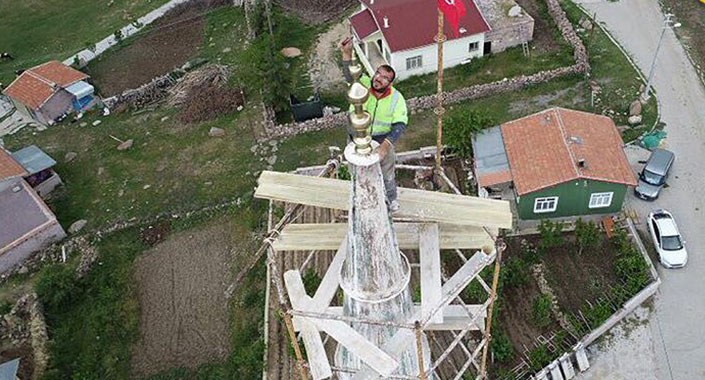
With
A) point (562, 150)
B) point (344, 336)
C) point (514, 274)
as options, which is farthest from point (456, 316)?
point (562, 150)

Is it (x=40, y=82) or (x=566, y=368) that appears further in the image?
(x=40, y=82)

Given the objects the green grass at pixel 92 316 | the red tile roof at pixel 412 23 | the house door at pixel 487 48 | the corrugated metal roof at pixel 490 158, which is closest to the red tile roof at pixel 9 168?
the green grass at pixel 92 316

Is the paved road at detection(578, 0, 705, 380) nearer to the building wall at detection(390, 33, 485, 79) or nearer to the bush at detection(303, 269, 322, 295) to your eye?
the building wall at detection(390, 33, 485, 79)

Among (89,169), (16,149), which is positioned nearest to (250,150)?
(89,169)

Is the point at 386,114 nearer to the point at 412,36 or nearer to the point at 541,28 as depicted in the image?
the point at 412,36

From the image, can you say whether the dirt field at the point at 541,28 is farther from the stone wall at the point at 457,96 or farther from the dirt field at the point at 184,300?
the dirt field at the point at 184,300

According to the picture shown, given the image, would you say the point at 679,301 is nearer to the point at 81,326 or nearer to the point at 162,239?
the point at 162,239

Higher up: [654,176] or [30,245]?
[30,245]
